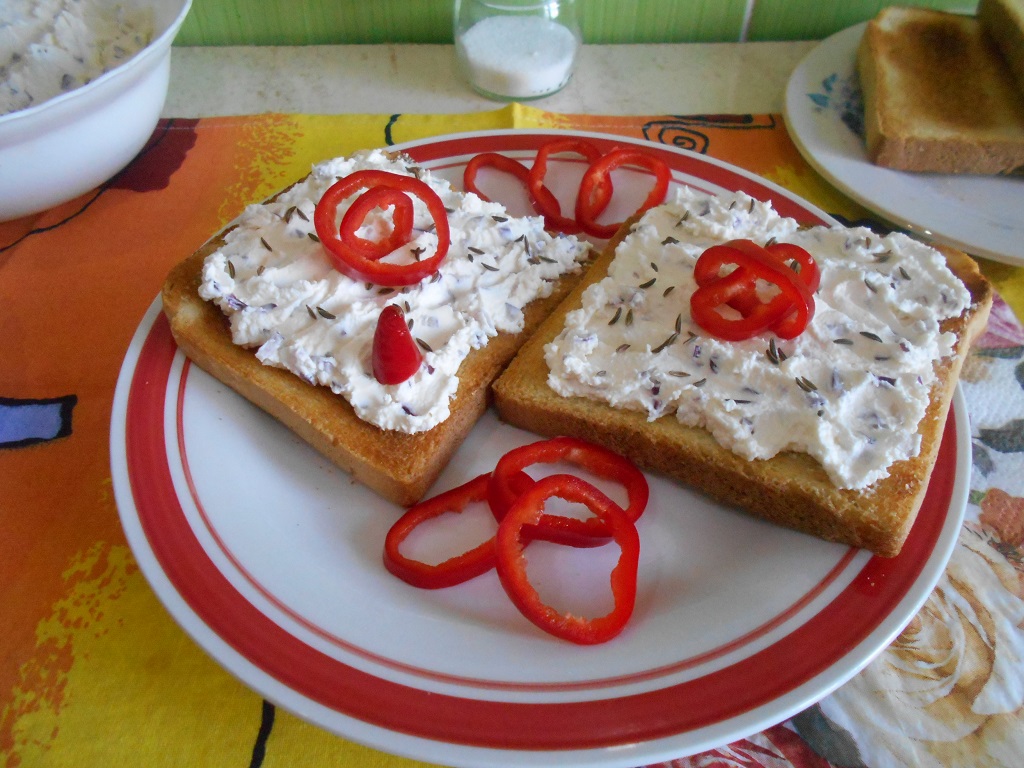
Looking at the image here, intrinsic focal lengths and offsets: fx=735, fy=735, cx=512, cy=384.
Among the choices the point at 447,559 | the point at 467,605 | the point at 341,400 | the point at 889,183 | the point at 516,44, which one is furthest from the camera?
the point at 516,44

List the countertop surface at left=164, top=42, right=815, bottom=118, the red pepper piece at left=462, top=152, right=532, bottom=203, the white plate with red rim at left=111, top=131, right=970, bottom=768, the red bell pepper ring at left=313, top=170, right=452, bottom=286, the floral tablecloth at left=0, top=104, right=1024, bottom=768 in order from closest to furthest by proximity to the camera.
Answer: the white plate with red rim at left=111, top=131, right=970, bottom=768 < the floral tablecloth at left=0, top=104, right=1024, bottom=768 < the red bell pepper ring at left=313, top=170, right=452, bottom=286 < the red pepper piece at left=462, top=152, right=532, bottom=203 < the countertop surface at left=164, top=42, right=815, bottom=118

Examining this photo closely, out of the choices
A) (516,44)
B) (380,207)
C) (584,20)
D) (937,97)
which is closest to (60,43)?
(380,207)

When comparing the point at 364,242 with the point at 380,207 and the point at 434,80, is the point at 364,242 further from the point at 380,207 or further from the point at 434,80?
the point at 434,80

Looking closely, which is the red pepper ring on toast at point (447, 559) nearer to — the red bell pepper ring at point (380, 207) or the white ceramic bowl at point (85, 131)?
the red bell pepper ring at point (380, 207)

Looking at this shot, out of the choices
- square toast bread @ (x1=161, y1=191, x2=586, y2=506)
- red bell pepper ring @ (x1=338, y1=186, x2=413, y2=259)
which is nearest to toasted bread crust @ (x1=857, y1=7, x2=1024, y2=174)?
square toast bread @ (x1=161, y1=191, x2=586, y2=506)

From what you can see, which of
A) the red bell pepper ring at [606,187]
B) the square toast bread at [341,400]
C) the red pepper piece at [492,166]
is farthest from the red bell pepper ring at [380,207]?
the red bell pepper ring at [606,187]

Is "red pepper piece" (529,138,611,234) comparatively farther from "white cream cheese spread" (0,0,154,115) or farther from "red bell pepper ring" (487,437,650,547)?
"white cream cheese spread" (0,0,154,115)
